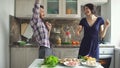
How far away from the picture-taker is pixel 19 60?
388 cm

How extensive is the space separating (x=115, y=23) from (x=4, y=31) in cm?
219

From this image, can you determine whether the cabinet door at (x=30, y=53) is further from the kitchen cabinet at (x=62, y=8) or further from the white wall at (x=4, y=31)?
the kitchen cabinet at (x=62, y=8)

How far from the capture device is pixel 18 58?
12.7ft

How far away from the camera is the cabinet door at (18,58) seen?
152 inches

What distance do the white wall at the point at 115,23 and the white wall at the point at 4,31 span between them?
2082 mm

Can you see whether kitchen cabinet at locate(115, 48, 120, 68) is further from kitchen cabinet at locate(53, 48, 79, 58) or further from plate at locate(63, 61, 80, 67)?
plate at locate(63, 61, 80, 67)

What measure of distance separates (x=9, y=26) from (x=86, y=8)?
1.76m

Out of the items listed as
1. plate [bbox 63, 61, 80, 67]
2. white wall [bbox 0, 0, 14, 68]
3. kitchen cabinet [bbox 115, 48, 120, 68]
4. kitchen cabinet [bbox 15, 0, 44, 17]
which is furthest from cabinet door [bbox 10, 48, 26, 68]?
plate [bbox 63, 61, 80, 67]

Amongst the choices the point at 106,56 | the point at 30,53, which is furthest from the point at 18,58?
the point at 106,56

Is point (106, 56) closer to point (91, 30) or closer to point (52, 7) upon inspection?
point (91, 30)

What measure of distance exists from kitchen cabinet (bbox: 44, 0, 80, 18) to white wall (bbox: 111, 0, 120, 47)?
2.35 ft

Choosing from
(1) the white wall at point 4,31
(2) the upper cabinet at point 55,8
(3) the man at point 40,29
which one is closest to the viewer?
(3) the man at point 40,29

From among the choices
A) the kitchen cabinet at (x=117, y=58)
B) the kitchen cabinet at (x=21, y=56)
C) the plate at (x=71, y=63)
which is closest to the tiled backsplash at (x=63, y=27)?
the kitchen cabinet at (x=21, y=56)

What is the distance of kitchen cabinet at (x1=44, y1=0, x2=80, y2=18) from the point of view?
4054 mm
